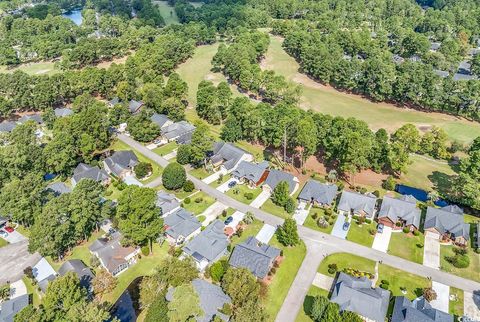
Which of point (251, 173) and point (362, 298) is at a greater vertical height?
point (362, 298)

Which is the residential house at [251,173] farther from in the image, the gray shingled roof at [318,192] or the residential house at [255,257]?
the residential house at [255,257]

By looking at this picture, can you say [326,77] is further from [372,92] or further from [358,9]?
[358,9]

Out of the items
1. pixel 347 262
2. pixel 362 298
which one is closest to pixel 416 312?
pixel 362 298

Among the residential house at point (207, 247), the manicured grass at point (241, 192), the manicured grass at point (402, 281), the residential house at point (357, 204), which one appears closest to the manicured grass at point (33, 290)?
the residential house at point (207, 247)

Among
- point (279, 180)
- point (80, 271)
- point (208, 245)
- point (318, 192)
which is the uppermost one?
point (80, 271)

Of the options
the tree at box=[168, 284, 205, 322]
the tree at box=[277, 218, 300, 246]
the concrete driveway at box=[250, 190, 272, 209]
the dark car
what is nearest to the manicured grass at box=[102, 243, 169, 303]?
the dark car

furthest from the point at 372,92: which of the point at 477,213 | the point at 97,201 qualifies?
the point at 97,201

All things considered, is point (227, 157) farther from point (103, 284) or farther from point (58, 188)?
point (103, 284)

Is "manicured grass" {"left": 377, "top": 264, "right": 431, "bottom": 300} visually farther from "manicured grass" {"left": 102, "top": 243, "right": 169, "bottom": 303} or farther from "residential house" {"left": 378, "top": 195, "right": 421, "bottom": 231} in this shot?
"manicured grass" {"left": 102, "top": 243, "right": 169, "bottom": 303}
